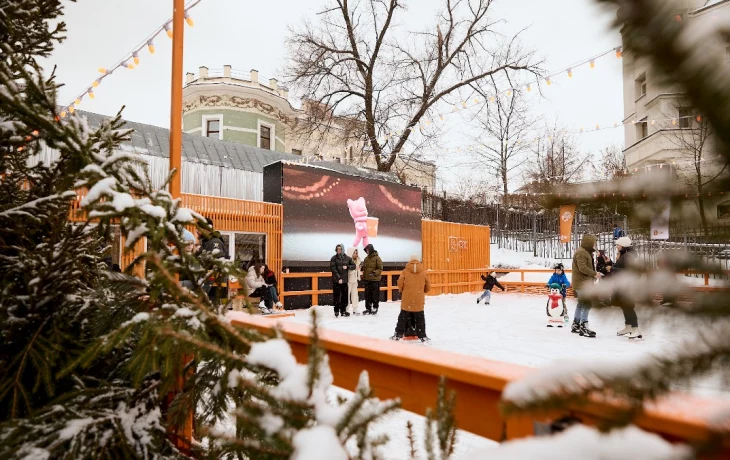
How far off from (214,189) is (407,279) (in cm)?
685

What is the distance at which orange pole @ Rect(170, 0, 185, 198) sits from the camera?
243cm

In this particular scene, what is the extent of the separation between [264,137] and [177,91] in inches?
1011

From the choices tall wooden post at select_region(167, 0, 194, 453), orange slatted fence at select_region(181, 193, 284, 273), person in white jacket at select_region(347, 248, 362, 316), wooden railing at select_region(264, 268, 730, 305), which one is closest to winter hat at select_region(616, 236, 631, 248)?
tall wooden post at select_region(167, 0, 194, 453)

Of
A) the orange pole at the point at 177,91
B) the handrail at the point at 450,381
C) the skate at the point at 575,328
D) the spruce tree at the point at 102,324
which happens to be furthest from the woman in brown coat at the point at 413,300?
the handrail at the point at 450,381

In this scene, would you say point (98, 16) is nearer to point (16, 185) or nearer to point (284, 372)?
point (16, 185)

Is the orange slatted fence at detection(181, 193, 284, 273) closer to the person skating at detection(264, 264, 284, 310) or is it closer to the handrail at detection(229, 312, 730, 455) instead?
the person skating at detection(264, 264, 284, 310)

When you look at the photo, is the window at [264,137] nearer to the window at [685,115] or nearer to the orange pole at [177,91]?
A: the orange pole at [177,91]

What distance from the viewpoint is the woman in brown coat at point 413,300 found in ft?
25.7

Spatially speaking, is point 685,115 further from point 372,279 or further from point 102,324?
point 372,279

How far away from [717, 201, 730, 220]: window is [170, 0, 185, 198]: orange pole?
7.64 feet

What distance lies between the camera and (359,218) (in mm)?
13703

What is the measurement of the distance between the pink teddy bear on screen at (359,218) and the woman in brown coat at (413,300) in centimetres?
553

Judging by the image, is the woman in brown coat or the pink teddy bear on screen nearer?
the woman in brown coat

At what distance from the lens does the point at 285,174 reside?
472 inches
